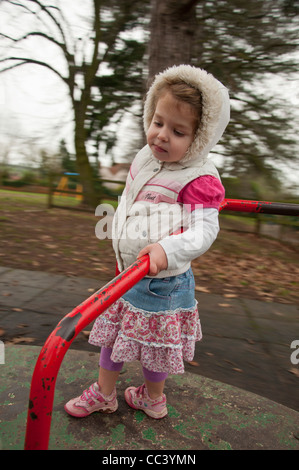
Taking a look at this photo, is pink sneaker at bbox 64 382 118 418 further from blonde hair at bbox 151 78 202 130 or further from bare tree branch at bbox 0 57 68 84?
bare tree branch at bbox 0 57 68 84

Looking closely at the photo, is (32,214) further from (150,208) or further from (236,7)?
(150,208)

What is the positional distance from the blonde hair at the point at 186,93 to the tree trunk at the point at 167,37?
2807 mm

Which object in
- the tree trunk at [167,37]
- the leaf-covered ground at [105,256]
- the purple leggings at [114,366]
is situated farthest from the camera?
Result: the leaf-covered ground at [105,256]

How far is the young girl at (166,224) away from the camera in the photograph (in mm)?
1409

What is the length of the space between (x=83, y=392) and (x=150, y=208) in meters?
0.95

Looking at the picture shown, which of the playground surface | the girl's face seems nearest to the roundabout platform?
the playground surface

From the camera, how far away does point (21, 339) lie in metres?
2.48

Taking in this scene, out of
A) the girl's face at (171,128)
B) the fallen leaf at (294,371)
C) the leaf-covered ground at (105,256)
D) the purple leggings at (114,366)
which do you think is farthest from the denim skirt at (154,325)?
the leaf-covered ground at (105,256)

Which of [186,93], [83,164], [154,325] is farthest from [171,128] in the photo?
[83,164]

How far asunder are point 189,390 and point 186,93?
4.83ft

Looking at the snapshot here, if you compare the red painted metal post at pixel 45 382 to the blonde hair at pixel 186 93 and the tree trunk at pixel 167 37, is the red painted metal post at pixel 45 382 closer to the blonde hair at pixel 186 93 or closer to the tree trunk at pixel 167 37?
the blonde hair at pixel 186 93

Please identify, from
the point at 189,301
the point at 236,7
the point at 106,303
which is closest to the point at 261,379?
the point at 189,301

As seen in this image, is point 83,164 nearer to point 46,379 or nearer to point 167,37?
point 167,37

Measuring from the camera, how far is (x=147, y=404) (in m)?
1.76
